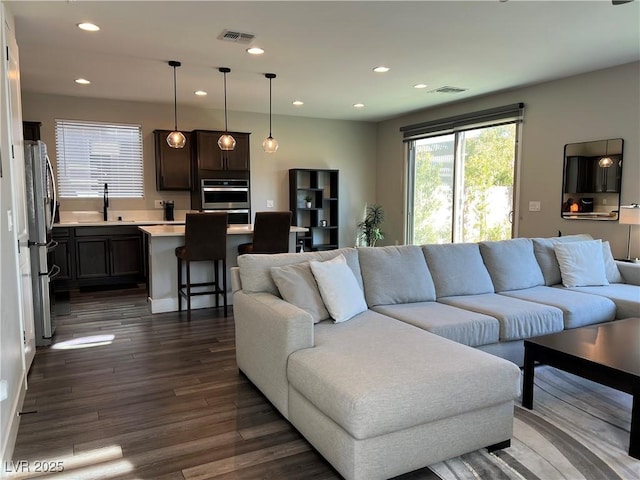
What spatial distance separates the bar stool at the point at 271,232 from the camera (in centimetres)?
485

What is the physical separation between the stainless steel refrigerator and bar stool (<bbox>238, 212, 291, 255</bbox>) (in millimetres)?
1943

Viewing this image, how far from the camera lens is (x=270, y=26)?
3.65m

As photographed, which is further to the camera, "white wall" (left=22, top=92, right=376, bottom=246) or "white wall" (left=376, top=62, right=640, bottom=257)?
"white wall" (left=22, top=92, right=376, bottom=246)

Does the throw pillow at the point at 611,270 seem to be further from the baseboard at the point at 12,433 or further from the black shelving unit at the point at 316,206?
the baseboard at the point at 12,433

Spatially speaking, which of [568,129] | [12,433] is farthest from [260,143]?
[12,433]

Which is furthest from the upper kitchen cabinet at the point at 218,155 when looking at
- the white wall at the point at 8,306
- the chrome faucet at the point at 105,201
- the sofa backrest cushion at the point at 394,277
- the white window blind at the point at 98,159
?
the sofa backrest cushion at the point at 394,277

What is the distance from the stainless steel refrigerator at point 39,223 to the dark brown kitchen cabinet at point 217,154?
9.99 ft

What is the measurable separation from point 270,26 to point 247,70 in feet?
4.49

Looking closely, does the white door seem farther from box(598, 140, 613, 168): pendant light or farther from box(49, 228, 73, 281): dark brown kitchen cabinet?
box(598, 140, 613, 168): pendant light

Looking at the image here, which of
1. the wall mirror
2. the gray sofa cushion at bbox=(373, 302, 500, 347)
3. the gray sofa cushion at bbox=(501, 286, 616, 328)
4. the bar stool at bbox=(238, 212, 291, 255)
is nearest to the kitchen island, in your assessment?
the bar stool at bbox=(238, 212, 291, 255)

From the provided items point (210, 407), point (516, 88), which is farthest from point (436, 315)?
point (516, 88)

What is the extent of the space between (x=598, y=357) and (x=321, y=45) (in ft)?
10.9

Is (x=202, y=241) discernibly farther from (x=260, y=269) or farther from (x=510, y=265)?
(x=510, y=265)

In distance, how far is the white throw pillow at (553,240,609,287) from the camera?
13.1ft
